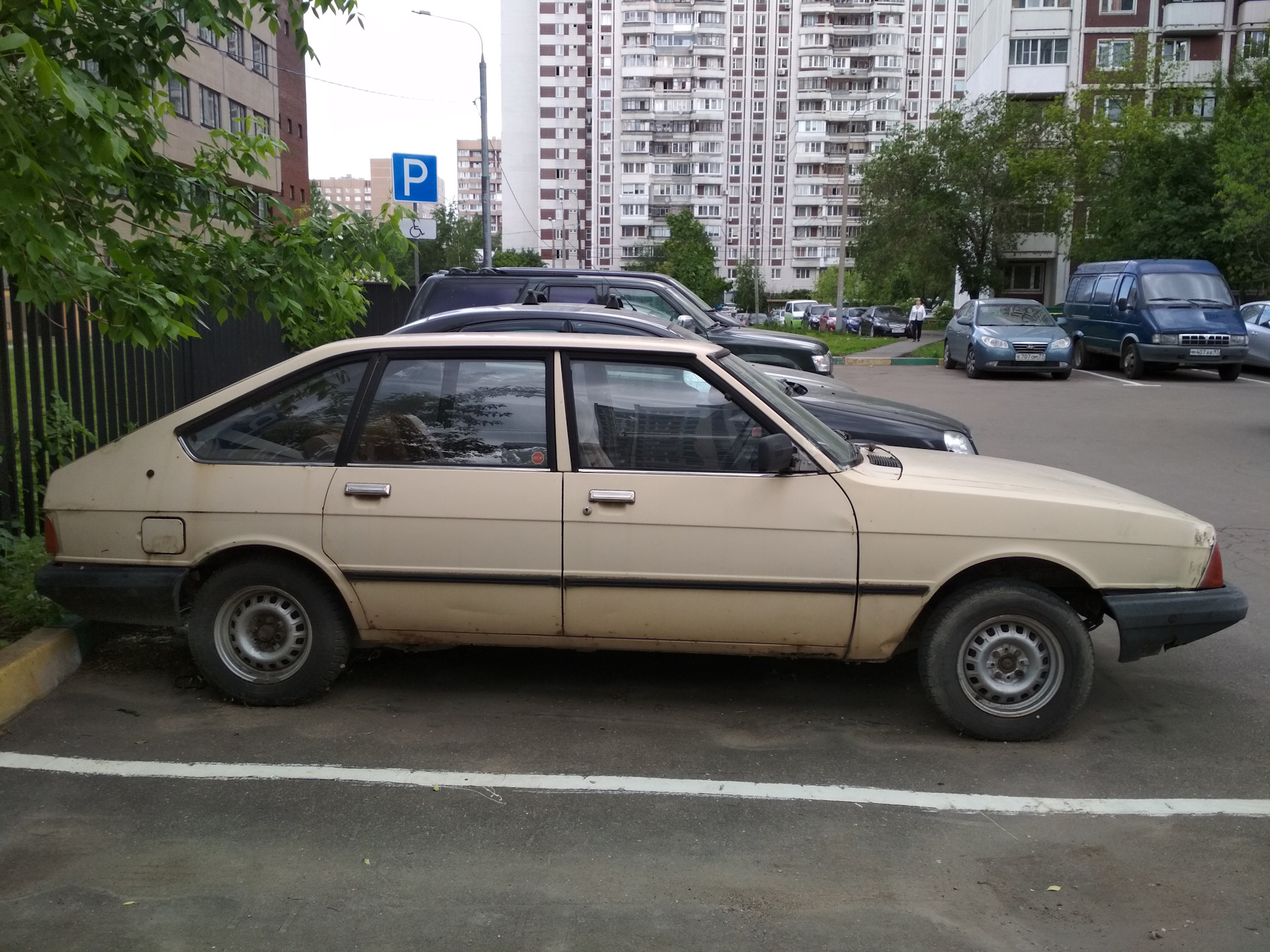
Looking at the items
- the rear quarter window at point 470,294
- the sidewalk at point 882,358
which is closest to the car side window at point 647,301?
the rear quarter window at point 470,294

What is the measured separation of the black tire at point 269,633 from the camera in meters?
5.09

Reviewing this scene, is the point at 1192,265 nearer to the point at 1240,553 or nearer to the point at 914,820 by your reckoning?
the point at 1240,553

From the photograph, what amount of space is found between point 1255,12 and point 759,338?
52.6 m

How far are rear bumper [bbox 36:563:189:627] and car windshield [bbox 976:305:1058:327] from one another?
21.3m

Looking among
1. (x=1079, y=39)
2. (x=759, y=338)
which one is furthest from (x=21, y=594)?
(x=1079, y=39)

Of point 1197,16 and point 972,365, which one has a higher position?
point 1197,16

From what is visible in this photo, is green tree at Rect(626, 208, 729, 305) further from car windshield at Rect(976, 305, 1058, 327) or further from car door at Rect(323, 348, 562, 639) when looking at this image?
car door at Rect(323, 348, 562, 639)

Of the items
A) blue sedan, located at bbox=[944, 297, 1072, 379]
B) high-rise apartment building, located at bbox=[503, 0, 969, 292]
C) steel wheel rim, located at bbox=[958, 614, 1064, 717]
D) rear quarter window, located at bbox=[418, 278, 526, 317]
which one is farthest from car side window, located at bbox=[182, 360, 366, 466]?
high-rise apartment building, located at bbox=[503, 0, 969, 292]

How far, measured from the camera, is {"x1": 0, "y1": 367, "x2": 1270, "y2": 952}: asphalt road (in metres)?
3.53

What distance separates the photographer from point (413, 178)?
22094 millimetres

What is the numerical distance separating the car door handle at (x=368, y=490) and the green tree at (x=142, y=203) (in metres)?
1.31

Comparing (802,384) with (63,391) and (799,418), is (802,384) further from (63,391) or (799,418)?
(63,391)

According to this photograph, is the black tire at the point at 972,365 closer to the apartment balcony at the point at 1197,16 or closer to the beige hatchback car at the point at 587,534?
the beige hatchback car at the point at 587,534

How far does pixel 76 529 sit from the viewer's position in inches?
205
